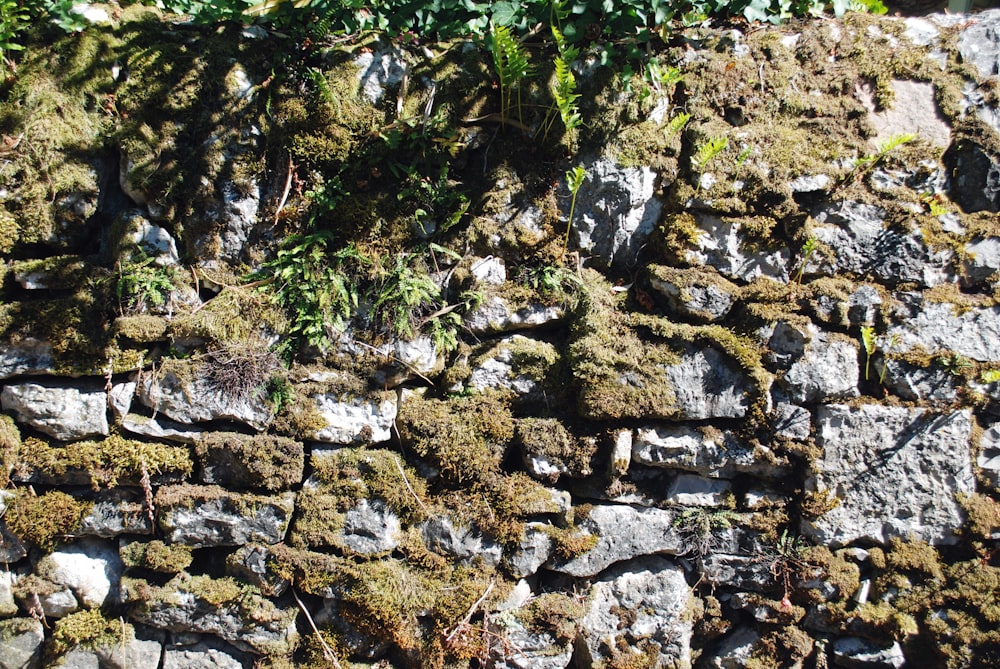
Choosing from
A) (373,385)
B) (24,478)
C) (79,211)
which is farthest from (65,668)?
(79,211)

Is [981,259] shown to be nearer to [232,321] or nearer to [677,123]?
[677,123]

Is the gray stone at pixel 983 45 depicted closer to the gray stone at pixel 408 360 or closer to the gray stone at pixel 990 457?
the gray stone at pixel 990 457

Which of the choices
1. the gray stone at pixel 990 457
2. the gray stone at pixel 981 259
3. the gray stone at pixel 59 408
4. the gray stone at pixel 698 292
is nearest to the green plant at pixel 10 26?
the gray stone at pixel 59 408

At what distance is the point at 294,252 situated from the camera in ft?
13.8

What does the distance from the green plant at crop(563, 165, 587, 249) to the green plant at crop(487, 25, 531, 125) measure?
56 centimetres

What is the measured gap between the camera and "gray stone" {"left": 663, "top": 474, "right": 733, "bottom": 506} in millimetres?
4348

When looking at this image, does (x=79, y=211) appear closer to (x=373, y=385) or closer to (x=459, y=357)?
(x=373, y=385)

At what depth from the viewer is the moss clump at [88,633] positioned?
4152mm

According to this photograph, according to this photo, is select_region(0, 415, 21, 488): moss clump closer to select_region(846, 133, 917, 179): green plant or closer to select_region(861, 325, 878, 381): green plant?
select_region(861, 325, 878, 381): green plant

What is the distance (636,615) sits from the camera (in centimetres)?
436

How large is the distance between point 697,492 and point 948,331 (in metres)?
1.98

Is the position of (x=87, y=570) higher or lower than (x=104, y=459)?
lower

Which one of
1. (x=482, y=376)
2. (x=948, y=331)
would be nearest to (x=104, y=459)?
(x=482, y=376)

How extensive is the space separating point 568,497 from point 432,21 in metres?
3.32
